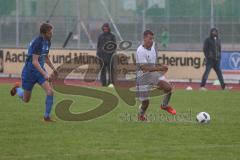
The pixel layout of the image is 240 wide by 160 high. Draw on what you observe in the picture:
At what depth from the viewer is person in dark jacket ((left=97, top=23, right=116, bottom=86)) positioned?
1120 inches

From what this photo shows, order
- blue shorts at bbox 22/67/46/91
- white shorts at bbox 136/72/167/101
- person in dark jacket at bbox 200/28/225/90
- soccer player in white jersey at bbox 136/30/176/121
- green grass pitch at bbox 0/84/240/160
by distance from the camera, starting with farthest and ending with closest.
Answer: person in dark jacket at bbox 200/28/225/90, white shorts at bbox 136/72/167/101, soccer player in white jersey at bbox 136/30/176/121, blue shorts at bbox 22/67/46/91, green grass pitch at bbox 0/84/240/160

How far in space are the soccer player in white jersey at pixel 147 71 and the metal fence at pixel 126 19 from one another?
1576cm

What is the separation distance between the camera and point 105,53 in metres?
28.9

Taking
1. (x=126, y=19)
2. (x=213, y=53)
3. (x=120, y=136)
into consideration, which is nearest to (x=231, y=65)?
(x=213, y=53)

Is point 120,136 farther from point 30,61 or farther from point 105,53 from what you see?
point 105,53

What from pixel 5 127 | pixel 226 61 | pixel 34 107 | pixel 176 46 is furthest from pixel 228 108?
pixel 176 46

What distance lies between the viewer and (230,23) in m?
32.3

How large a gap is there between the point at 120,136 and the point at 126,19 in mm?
20566

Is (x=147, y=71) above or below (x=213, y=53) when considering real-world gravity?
above

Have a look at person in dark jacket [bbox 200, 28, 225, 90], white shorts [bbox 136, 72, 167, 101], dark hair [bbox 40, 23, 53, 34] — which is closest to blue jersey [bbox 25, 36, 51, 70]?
dark hair [bbox 40, 23, 53, 34]

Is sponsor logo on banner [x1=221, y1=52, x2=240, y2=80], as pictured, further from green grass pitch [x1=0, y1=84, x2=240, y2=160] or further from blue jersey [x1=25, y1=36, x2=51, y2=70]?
blue jersey [x1=25, y1=36, x2=51, y2=70]

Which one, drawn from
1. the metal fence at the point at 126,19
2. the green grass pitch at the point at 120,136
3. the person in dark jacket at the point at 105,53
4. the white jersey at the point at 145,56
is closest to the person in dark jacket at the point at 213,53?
the person in dark jacket at the point at 105,53

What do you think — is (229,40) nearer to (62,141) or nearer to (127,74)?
(127,74)

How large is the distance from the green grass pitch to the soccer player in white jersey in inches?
20.3
